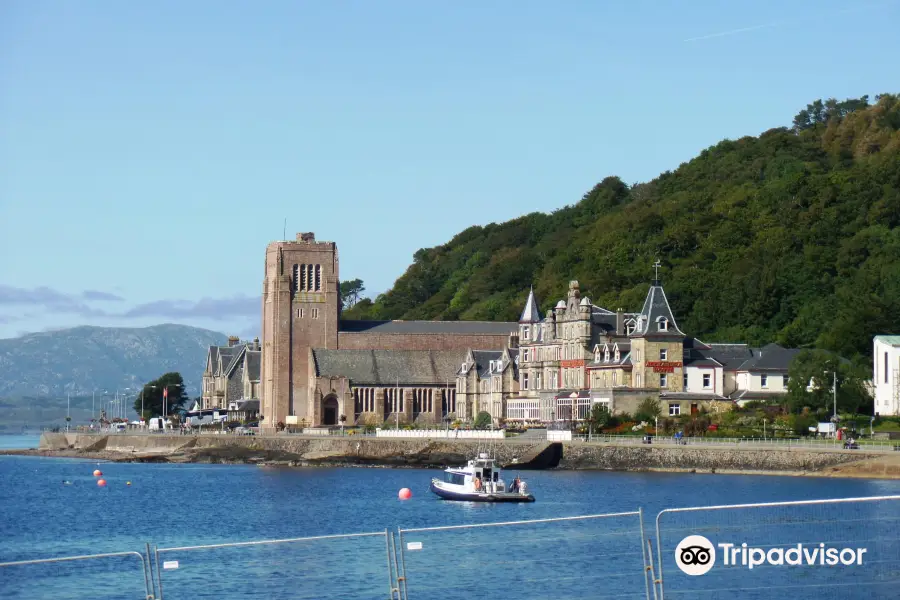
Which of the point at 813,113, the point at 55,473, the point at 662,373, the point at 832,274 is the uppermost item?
the point at 813,113

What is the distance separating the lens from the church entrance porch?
127m

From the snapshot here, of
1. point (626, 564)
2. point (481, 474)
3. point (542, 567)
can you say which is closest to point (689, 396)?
point (481, 474)

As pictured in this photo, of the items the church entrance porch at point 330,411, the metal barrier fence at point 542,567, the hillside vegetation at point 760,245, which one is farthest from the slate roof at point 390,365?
the metal barrier fence at point 542,567

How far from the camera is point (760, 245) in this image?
433 ft

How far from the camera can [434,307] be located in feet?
642

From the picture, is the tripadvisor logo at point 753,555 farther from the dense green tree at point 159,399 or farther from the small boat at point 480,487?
the dense green tree at point 159,399

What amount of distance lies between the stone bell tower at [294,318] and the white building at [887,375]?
2167 inches

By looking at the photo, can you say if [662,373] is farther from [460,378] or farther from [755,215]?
[755,215]

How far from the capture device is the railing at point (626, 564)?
779 inches

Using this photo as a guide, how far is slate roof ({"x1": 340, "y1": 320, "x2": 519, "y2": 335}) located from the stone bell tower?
10.9 feet

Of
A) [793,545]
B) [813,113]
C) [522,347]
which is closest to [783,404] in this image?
[522,347]

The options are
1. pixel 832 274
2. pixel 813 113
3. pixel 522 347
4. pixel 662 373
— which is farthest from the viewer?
pixel 813 113

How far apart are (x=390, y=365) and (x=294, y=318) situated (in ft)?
31.7

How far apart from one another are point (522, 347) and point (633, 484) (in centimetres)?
4297
